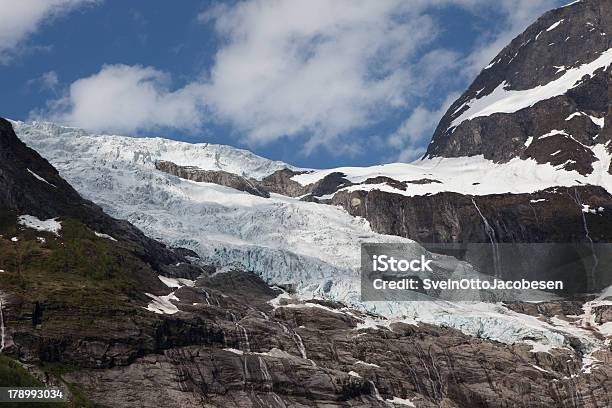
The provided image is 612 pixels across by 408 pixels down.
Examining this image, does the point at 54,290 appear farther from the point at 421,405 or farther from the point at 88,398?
the point at 421,405

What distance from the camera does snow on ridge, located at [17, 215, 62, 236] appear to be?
555 ft

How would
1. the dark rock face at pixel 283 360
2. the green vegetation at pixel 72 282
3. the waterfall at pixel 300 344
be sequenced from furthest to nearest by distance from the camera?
the waterfall at pixel 300 344, the green vegetation at pixel 72 282, the dark rock face at pixel 283 360

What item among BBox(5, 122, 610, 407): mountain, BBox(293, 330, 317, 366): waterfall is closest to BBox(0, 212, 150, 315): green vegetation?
BBox(5, 122, 610, 407): mountain

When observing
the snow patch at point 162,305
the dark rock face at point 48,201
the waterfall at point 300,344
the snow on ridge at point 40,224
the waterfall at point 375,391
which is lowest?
the waterfall at point 375,391

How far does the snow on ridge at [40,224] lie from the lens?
16912 centimetres

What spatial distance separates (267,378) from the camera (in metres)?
144

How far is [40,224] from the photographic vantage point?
171375 mm

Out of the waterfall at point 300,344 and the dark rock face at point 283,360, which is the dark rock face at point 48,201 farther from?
the waterfall at point 300,344

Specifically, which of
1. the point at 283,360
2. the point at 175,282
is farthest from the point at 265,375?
the point at 175,282

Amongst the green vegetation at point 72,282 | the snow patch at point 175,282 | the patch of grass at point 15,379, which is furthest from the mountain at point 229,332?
the patch of grass at point 15,379

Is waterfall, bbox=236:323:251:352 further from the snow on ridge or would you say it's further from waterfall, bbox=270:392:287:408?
the snow on ridge

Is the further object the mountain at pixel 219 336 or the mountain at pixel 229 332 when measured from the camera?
the mountain at pixel 229 332

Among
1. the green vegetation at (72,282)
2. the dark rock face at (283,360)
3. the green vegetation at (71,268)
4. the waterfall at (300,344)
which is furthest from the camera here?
the waterfall at (300,344)

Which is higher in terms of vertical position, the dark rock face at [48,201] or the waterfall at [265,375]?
the dark rock face at [48,201]
